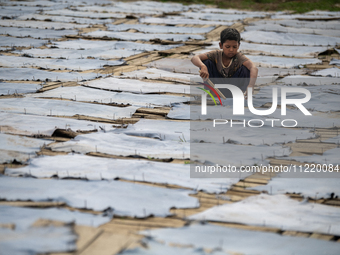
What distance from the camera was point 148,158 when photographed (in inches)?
92.8

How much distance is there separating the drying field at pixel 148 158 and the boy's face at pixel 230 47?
470mm

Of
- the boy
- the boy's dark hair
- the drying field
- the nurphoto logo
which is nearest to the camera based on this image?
the drying field

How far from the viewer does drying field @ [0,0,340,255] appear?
1544 mm

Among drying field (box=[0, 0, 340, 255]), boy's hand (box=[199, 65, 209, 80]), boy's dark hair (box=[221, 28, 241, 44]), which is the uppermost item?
boy's dark hair (box=[221, 28, 241, 44])

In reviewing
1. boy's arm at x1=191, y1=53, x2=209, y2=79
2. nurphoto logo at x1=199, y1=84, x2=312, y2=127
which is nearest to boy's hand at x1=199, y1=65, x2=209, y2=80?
boy's arm at x1=191, y1=53, x2=209, y2=79

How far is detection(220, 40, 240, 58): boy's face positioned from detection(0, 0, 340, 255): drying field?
47 centimetres

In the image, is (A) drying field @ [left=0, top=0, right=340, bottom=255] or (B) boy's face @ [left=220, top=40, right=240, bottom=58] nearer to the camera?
(A) drying field @ [left=0, top=0, right=340, bottom=255]

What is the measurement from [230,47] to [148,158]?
56.4 inches

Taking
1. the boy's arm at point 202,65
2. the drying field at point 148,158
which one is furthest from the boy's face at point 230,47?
the drying field at point 148,158

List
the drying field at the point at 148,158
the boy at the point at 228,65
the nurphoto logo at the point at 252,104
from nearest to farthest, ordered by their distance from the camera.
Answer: the drying field at the point at 148,158, the nurphoto logo at the point at 252,104, the boy at the point at 228,65

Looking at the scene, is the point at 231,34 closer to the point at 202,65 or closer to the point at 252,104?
the point at 202,65

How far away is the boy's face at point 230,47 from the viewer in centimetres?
331

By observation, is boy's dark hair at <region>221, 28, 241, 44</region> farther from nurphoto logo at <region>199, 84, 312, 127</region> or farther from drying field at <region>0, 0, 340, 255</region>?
drying field at <region>0, 0, 340, 255</region>

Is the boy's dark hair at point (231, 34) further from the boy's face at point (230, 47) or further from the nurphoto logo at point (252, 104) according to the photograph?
the nurphoto logo at point (252, 104)
